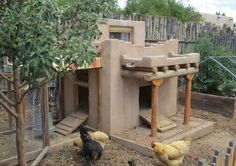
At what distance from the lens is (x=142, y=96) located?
27.7ft

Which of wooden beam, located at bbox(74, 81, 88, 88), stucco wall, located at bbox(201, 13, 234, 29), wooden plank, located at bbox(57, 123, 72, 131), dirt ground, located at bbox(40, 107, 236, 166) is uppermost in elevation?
stucco wall, located at bbox(201, 13, 234, 29)

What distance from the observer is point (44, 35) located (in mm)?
2729

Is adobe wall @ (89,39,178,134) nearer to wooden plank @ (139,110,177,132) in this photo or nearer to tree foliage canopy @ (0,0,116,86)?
wooden plank @ (139,110,177,132)

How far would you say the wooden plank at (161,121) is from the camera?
690 cm

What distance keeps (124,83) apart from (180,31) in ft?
14.5

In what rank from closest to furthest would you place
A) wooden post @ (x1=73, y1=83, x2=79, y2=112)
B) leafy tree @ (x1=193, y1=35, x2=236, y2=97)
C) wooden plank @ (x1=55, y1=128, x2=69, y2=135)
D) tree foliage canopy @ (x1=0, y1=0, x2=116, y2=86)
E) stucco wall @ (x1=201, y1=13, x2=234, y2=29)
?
tree foliage canopy @ (x1=0, y1=0, x2=116, y2=86) → wooden plank @ (x1=55, y1=128, x2=69, y2=135) → wooden post @ (x1=73, y1=83, x2=79, y2=112) → leafy tree @ (x1=193, y1=35, x2=236, y2=97) → stucco wall @ (x1=201, y1=13, x2=234, y2=29)

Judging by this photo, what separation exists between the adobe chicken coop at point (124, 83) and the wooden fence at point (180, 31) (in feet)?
5.86

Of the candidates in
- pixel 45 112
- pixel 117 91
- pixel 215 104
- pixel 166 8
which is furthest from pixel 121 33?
pixel 166 8

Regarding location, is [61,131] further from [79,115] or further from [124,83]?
[124,83]

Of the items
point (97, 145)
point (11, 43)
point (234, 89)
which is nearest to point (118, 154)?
point (97, 145)

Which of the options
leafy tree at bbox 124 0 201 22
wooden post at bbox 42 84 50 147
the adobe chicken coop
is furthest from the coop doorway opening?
leafy tree at bbox 124 0 201 22

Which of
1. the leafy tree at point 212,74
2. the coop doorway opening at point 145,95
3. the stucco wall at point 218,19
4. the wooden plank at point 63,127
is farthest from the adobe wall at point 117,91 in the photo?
the stucco wall at point 218,19

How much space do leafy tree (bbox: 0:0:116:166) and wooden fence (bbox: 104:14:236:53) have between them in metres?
5.17

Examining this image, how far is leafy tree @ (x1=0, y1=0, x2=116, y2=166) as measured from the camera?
2631 millimetres
